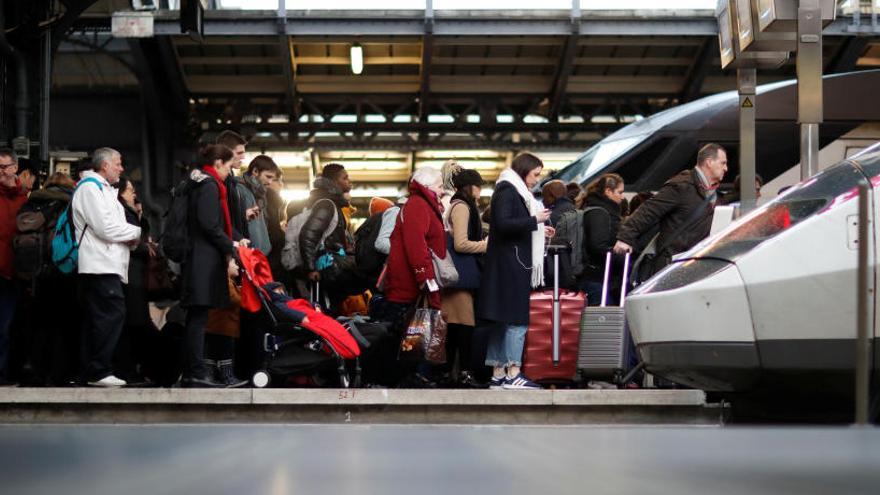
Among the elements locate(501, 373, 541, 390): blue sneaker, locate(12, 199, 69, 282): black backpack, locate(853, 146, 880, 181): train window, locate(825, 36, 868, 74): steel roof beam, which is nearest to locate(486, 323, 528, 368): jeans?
locate(501, 373, 541, 390): blue sneaker

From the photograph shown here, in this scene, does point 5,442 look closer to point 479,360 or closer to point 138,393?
point 138,393

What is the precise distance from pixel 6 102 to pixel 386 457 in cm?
1308

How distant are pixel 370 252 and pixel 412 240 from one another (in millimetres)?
916

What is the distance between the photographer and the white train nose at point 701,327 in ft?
25.9

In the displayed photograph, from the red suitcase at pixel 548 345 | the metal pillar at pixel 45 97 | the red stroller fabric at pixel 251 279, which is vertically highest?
the metal pillar at pixel 45 97

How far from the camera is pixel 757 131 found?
651 inches

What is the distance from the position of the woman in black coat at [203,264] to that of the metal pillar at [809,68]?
13.2ft

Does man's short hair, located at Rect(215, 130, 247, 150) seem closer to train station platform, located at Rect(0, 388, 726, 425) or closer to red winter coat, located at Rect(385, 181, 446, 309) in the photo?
red winter coat, located at Rect(385, 181, 446, 309)

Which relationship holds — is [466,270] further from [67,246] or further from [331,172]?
[67,246]

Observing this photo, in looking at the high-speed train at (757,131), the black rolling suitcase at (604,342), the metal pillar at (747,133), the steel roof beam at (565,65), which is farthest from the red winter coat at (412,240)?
the steel roof beam at (565,65)

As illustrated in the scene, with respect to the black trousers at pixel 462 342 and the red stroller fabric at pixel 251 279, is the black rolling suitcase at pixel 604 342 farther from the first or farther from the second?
the red stroller fabric at pixel 251 279

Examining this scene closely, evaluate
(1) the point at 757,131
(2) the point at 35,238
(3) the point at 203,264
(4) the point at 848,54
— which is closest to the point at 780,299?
(3) the point at 203,264

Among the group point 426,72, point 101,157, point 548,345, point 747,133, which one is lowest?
point 548,345

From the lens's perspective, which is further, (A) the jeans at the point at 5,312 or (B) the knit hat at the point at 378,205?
(B) the knit hat at the point at 378,205
